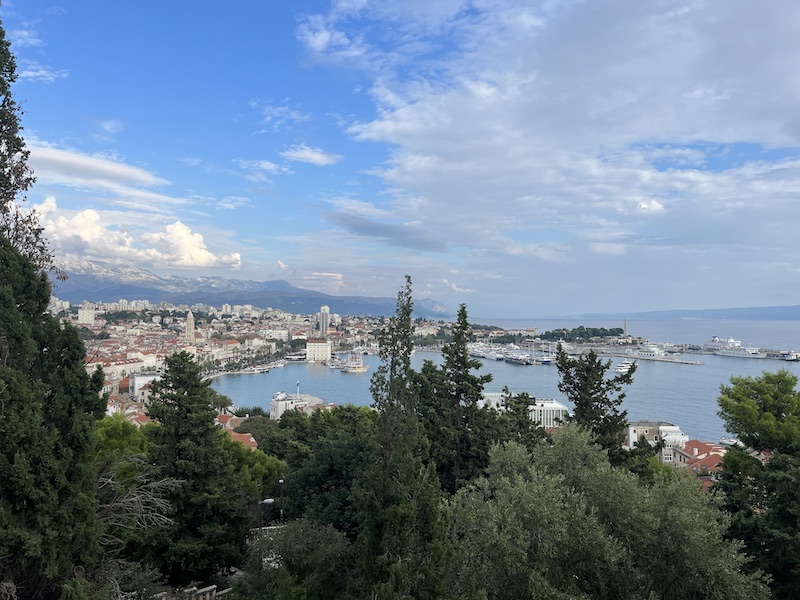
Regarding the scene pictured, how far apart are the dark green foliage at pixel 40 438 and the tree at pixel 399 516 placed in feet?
7.51

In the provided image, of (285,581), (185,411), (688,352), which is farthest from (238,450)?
(688,352)

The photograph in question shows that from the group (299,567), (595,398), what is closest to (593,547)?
(299,567)

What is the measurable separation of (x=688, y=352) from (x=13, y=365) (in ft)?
283

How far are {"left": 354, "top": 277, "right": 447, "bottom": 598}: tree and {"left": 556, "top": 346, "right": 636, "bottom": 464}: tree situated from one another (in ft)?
21.1

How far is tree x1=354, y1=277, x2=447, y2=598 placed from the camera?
462cm

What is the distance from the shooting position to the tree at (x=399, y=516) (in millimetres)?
4625

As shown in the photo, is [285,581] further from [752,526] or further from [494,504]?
[752,526]

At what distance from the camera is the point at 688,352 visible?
7700 centimetres

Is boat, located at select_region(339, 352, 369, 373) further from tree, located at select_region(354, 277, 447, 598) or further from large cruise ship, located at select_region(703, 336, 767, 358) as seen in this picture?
tree, located at select_region(354, 277, 447, 598)

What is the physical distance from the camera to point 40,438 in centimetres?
392

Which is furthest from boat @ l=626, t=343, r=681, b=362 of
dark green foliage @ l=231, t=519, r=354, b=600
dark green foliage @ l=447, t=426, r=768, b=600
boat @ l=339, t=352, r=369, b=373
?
dark green foliage @ l=231, t=519, r=354, b=600

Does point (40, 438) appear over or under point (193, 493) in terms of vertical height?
over

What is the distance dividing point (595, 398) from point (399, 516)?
7504 mm

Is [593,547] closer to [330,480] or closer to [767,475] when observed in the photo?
[767,475]
